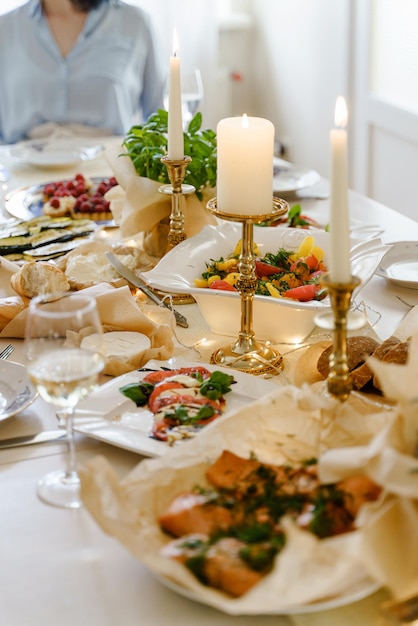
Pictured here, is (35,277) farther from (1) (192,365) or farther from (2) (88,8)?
(2) (88,8)

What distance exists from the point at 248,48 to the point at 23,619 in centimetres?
441

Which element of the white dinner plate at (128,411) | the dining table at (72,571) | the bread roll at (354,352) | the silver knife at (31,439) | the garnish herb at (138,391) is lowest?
the dining table at (72,571)

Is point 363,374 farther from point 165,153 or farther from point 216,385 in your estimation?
point 165,153

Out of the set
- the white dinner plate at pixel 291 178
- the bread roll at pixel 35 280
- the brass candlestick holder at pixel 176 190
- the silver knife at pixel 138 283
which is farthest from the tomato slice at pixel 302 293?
the white dinner plate at pixel 291 178

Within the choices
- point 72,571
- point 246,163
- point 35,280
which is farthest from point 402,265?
point 72,571

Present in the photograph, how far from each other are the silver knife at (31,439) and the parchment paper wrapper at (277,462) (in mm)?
258

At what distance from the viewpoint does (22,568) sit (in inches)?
34.0

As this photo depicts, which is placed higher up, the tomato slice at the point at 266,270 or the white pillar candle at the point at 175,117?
the white pillar candle at the point at 175,117

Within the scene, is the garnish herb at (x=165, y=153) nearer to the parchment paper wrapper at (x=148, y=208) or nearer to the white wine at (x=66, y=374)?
the parchment paper wrapper at (x=148, y=208)

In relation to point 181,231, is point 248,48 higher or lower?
higher

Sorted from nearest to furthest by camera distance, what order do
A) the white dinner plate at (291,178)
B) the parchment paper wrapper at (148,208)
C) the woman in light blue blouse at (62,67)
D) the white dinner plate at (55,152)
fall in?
the parchment paper wrapper at (148,208), the white dinner plate at (291,178), the white dinner plate at (55,152), the woman in light blue blouse at (62,67)

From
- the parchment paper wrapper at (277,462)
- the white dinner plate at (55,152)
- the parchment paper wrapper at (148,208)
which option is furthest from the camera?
the white dinner plate at (55,152)

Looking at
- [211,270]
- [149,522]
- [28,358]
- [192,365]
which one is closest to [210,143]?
[211,270]

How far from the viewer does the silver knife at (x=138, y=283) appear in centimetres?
149
